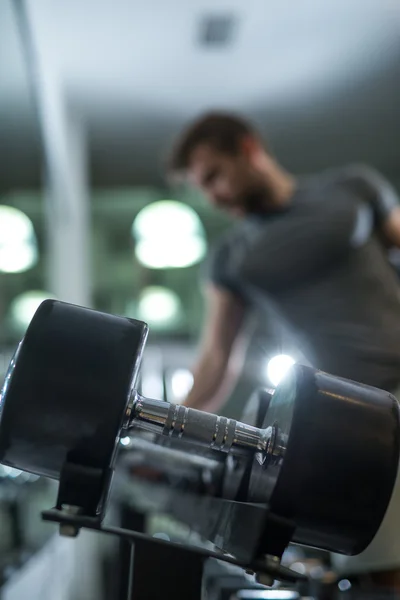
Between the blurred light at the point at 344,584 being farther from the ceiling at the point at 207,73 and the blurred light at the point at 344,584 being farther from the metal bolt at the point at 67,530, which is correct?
the ceiling at the point at 207,73

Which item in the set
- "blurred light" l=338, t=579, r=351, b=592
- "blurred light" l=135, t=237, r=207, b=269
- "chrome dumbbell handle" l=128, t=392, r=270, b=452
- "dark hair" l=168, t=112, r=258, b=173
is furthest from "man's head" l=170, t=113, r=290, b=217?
"blurred light" l=135, t=237, r=207, b=269

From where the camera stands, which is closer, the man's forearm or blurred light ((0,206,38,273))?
the man's forearm

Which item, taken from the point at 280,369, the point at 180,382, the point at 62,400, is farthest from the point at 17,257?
the point at 62,400

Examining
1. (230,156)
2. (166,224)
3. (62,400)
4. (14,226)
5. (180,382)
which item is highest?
(62,400)

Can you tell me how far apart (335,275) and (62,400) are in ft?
2.39

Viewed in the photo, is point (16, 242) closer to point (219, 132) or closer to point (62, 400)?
point (219, 132)

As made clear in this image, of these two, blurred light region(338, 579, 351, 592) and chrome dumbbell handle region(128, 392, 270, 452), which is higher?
chrome dumbbell handle region(128, 392, 270, 452)

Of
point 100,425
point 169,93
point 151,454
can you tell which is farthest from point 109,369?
point 169,93

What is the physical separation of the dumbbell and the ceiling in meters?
1.92

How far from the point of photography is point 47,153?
116 inches

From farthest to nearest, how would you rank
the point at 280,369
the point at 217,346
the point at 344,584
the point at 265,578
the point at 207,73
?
the point at 207,73 < the point at 217,346 < the point at 344,584 < the point at 280,369 < the point at 265,578

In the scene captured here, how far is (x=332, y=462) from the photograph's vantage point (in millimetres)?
427

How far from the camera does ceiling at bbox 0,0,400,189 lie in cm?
262

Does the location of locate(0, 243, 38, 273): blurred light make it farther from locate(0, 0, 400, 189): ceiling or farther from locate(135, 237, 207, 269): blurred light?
locate(135, 237, 207, 269): blurred light
